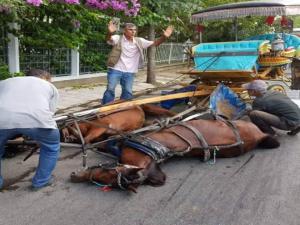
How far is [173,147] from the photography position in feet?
15.4

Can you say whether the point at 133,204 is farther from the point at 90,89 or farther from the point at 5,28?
the point at 90,89

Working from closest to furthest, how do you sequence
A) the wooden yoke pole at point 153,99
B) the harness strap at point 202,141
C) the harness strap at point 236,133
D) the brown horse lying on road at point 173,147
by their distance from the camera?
the brown horse lying on road at point 173,147, the harness strap at point 202,141, the harness strap at point 236,133, the wooden yoke pole at point 153,99

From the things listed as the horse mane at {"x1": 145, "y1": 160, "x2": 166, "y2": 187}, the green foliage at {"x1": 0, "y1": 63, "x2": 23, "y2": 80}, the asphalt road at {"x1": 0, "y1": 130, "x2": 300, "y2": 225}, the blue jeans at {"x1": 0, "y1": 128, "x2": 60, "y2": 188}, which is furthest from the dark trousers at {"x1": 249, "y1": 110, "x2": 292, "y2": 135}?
the green foliage at {"x1": 0, "y1": 63, "x2": 23, "y2": 80}

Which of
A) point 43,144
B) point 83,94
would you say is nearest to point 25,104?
point 43,144

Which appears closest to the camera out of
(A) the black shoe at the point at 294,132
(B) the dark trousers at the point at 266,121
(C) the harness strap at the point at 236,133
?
(C) the harness strap at the point at 236,133

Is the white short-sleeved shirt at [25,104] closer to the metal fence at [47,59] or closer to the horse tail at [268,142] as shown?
the horse tail at [268,142]

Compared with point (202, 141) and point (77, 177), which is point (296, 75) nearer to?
point (202, 141)

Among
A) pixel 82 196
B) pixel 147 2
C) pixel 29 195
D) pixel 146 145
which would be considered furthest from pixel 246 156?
pixel 147 2

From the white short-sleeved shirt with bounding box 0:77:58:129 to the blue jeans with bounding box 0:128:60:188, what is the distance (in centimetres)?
8

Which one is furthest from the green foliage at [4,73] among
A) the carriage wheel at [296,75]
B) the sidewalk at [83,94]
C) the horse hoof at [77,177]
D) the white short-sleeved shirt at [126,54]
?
the carriage wheel at [296,75]

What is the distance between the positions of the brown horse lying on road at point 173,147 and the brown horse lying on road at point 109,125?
1.65 ft

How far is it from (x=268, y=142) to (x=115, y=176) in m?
2.57

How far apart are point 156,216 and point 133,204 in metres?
0.33

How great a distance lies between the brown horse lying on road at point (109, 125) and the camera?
4.96m
